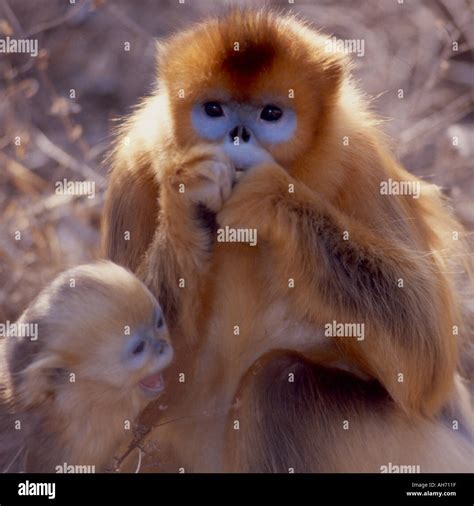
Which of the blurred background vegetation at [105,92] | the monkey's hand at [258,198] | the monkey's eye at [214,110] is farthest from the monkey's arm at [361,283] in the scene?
the blurred background vegetation at [105,92]

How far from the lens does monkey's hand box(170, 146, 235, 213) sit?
412 centimetres

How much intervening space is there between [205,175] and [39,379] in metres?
0.97

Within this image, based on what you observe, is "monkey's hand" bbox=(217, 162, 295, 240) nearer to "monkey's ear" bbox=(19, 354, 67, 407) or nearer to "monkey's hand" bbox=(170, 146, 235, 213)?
"monkey's hand" bbox=(170, 146, 235, 213)

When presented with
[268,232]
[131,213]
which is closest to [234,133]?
[268,232]

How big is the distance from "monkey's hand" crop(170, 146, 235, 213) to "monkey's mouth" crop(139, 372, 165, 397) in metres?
0.74

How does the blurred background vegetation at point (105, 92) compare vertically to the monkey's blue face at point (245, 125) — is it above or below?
above

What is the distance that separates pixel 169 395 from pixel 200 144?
3.63 feet

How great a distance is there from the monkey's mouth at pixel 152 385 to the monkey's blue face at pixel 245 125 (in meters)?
0.89

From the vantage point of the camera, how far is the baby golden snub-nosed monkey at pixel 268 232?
4309 mm

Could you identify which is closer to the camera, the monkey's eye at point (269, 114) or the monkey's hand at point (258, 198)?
the monkey's hand at point (258, 198)

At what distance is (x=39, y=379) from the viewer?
4.25 metres

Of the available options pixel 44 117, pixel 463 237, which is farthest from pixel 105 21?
pixel 463 237

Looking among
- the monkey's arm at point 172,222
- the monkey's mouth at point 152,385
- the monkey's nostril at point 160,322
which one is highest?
the monkey's arm at point 172,222

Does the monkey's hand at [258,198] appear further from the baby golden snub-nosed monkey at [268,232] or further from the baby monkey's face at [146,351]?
the baby monkey's face at [146,351]
